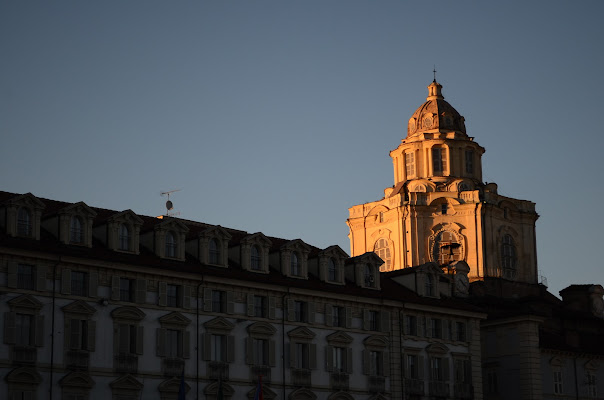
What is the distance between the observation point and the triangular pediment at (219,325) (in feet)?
251

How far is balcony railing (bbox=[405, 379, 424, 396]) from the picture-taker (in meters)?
87.3

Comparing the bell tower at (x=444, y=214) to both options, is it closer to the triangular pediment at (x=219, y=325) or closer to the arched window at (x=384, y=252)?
the arched window at (x=384, y=252)

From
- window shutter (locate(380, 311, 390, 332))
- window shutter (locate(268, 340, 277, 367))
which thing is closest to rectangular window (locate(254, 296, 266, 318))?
window shutter (locate(268, 340, 277, 367))

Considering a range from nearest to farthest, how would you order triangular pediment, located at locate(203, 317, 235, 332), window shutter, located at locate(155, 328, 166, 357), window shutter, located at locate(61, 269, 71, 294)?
window shutter, located at locate(61, 269, 71, 294) → window shutter, located at locate(155, 328, 166, 357) → triangular pediment, located at locate(203, 317, 235, 332)

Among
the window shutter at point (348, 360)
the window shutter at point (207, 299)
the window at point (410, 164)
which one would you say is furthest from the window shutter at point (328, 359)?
the window at point (410, 164)

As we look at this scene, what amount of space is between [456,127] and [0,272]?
76.9 metres

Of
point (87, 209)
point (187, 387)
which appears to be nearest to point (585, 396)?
point (187, 387)

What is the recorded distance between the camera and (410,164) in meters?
135

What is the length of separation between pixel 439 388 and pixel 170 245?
24296mm

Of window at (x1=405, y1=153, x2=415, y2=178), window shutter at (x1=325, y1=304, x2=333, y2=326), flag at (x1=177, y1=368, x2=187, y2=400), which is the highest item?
window at (x1=405, y1=153, x2=415, y2=178)

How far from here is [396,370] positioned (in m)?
86.9

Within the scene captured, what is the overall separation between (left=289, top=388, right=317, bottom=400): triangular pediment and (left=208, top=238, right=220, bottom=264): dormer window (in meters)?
9.79

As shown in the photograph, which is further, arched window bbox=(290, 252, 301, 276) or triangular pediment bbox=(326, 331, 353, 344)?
arched window bbox=(290, 252, 301, 276)

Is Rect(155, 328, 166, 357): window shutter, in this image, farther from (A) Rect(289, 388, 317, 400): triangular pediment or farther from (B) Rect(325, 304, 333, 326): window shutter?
(B) Rect(325, 304, 333, 326): window shutter
